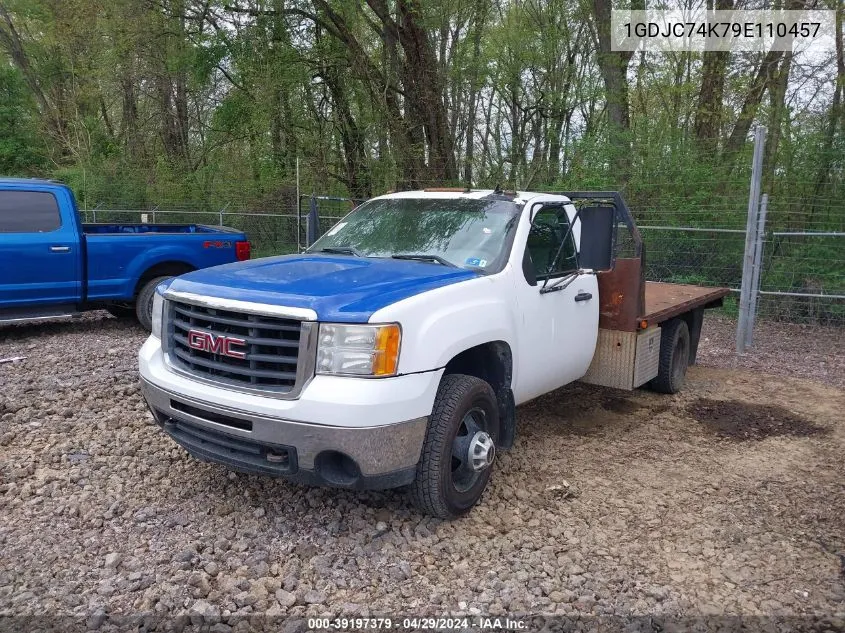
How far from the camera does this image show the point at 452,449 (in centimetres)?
383

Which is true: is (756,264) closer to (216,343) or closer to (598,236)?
(598,236)

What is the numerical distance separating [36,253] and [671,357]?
270 inches

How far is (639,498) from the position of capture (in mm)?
4410

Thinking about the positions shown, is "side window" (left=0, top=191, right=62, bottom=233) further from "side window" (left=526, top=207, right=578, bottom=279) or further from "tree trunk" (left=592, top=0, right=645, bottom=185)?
"tree trunk" (left=592, top=0, right=645, bottom=185)

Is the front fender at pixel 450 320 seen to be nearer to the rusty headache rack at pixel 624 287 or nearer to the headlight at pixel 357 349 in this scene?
the headlight at pixel 357 349

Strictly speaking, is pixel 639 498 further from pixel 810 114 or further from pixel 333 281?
pixel 810 114

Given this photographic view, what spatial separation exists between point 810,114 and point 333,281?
33.7 feet

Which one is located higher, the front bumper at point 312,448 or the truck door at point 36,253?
the truck door at point 36,253

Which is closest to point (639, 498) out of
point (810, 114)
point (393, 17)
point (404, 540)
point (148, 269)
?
point (404, 540)

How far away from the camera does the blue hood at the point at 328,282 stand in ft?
11.4

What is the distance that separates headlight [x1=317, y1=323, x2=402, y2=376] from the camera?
3.39 meters

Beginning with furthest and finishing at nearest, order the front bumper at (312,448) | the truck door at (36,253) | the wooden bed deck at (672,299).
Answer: the truck door at (36,253), the wooden bed deck at (672,299), the front bumper at (312,448)

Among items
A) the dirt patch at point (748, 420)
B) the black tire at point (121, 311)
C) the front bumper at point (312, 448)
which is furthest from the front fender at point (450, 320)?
the black tire at point (121, 311)

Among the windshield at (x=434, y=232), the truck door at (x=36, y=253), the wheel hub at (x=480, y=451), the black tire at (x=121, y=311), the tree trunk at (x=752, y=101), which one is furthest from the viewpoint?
the tree trunk at (x=752, y=101)
